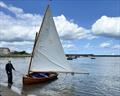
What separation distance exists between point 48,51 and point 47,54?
40cm

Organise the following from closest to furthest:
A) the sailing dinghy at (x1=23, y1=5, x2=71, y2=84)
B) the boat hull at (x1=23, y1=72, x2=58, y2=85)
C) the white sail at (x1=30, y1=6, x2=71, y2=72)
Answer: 1. the boat hull at (x1=23, y1=72, x2=58, y2=85)
2. the sailing dinghy at (x1=23, y1=5, x2=71, y2=84)
3. the white sail at (x1=30, y1=6, x2=71, y2=72)

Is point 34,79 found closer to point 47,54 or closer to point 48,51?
point 47,54

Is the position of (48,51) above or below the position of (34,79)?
above

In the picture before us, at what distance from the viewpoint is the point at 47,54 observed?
35.6m

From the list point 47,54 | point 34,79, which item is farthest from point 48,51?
point 34,79

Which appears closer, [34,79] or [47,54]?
[34,79]

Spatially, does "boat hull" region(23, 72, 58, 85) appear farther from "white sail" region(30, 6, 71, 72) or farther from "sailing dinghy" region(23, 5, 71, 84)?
"white sail" region(30, 6, 71, 72)

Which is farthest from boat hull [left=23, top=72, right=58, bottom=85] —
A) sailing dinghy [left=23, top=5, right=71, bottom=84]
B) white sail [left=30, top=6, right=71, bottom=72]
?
white sail [left=30, top=6, right=71, bottom=72]

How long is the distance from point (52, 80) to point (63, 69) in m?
2.88

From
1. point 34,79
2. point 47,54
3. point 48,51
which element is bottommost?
point 34,79

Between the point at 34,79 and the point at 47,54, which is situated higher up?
the point at 47,54

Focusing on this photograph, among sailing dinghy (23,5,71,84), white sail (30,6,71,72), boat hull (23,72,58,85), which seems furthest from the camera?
white sail (30,6,71,72)

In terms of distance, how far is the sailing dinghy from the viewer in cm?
3491

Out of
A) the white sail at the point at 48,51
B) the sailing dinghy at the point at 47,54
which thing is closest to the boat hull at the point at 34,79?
the sailing dinghy at the point at 47,54
